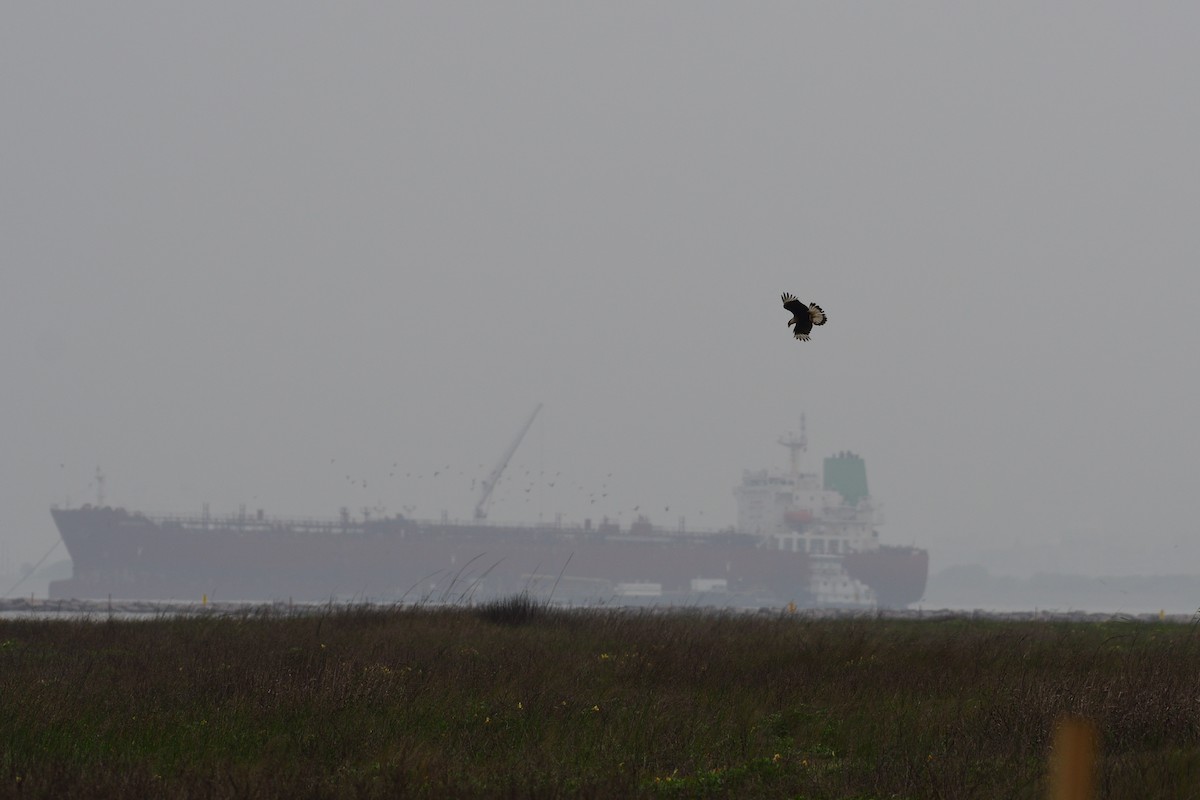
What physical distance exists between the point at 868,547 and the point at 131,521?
75.7 m

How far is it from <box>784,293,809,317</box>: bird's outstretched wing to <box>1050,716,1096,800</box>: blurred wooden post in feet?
10.3

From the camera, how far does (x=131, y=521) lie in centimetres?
10756

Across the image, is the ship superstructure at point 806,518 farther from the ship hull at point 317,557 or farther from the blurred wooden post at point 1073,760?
the blurred wooden post at point 1073,760

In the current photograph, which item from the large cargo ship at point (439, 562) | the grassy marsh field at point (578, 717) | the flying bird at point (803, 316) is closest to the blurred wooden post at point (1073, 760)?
the grassy marsh field at point (578, 717)

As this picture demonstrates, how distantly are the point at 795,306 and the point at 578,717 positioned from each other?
16.1 ft

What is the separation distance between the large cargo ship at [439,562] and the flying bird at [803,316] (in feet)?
309

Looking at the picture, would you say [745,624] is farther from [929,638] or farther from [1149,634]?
[1149,634]

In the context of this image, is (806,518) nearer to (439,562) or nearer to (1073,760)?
(439,562)

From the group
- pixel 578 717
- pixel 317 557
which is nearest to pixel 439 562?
pixel 317 557

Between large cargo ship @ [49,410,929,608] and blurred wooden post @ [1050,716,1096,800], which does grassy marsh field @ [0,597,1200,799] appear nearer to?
blurred wooden post @ [1050,716,1096,800]

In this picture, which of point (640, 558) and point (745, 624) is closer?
point (745, 624)

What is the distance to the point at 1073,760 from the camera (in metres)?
7.17

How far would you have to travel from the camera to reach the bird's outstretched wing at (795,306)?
5547 millimetres

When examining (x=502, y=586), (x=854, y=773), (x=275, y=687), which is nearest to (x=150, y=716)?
(x=275, y=687)
